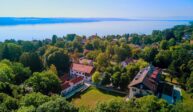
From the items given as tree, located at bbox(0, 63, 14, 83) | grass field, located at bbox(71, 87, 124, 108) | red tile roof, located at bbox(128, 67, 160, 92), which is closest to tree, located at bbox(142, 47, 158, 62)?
red tile roof, located at bbox(128, 67, 160, 92)

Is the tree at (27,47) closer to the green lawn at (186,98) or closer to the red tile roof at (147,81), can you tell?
the red tile roof at (147,81)

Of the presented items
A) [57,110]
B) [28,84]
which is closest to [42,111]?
[57,110]

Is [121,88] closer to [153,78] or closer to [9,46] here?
[153,78]

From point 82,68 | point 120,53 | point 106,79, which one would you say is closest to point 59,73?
point 82,68

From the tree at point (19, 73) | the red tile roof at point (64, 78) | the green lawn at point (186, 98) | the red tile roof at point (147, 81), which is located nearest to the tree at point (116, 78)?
the red tile roof at point (147, 81)

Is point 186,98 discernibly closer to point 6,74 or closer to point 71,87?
point 71,87
